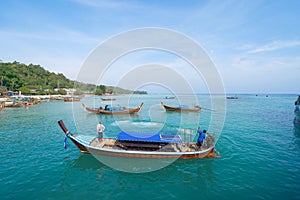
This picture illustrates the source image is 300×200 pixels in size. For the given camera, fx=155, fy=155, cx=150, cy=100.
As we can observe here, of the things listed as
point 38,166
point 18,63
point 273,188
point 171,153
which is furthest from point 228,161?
point 18,63

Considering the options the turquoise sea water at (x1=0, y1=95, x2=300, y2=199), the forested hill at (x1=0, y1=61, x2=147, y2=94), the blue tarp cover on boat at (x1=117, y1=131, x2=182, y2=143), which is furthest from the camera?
the forested hill at (x1=0, y1=61, x2=147, y2=94)

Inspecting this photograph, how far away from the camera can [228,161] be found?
1112 cm

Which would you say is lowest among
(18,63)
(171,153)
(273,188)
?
(273,188)

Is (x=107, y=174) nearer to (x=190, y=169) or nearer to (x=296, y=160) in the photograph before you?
(x=190, y=169)

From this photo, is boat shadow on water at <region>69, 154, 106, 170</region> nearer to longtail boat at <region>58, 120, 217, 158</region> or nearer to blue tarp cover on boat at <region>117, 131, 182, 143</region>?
longtail boat at <region>58, 120, 217, 158</region>

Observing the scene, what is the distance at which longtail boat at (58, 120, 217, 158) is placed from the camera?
1023 cm

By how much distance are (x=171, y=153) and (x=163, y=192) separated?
273 cm

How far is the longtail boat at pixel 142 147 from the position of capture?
1023 centimetres

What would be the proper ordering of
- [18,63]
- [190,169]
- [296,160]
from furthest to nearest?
1. [18,63]
2. [296,160]
3. [190,169]

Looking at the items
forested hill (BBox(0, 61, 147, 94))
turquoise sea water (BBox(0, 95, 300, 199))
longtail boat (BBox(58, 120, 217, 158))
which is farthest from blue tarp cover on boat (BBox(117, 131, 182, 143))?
forested hill (BBox(0, 61, 147, 94))

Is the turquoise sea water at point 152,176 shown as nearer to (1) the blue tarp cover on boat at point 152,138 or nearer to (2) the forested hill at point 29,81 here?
(1) the blue tarp cover on boat at point 152,138

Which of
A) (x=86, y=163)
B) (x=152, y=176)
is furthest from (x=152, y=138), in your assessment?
(x=86, y=163)

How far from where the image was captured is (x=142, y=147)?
11.3 metres

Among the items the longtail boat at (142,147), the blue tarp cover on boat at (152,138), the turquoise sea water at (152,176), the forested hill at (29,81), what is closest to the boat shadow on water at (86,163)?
the turquoise sea water at (152,176)
